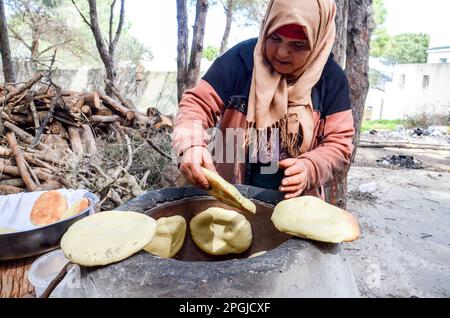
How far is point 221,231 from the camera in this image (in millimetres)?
1438

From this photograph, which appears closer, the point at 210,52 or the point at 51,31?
the point at 51,31

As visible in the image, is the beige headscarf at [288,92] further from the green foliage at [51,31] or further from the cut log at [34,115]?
the green foliage at [51,31]

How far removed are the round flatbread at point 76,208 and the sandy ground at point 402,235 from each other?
1723 mm

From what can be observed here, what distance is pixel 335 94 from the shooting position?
5.39ft

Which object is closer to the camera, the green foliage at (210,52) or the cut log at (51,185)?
the cut log at (51,185)

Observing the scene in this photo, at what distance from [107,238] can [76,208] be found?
141cm

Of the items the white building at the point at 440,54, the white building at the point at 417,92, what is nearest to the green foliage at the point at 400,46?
the white building at the point at 440,54

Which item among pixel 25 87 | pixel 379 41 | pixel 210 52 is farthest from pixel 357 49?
pixel 379 41

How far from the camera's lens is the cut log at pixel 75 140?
13.0 feet

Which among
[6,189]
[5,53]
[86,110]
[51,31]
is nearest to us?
[6,189]

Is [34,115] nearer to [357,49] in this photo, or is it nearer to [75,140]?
[75,140]

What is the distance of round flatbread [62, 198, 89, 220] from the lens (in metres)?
2.18

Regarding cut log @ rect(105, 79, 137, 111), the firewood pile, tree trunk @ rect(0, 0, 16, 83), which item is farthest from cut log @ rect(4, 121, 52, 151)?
tree trunk @ rect(0, 0, 16, 83)

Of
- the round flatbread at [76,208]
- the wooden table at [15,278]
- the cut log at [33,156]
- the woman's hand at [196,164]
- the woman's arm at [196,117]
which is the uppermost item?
the woman's arm at [196,117]
